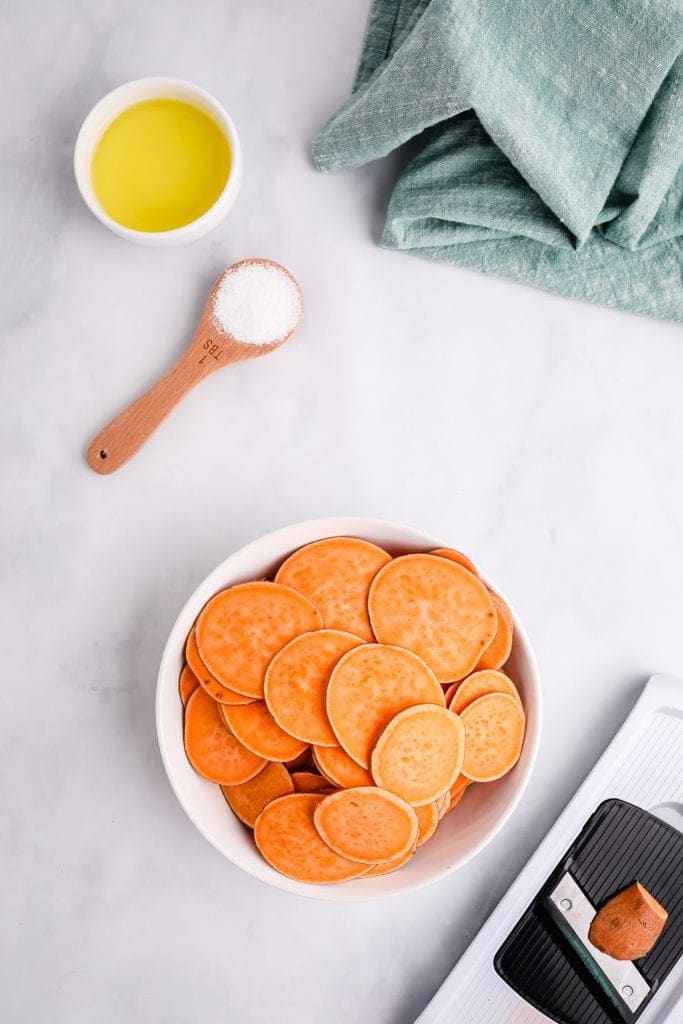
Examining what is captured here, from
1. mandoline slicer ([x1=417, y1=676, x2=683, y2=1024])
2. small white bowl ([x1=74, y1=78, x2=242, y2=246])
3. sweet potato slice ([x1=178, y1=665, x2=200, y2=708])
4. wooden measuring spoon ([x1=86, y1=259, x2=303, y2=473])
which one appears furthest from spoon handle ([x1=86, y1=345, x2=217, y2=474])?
mandoline slicer ([x1=417, y1=676, x2=683, y2=1024])

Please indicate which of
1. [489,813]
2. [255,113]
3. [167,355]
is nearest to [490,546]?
[489,813]

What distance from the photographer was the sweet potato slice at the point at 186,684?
2.34 ft

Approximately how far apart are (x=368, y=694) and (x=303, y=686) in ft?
0.16

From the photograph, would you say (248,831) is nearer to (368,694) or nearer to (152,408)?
(368,694)

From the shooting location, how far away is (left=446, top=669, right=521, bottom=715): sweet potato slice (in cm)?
67

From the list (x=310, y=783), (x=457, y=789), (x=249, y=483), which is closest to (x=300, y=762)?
(x=310, y=783)

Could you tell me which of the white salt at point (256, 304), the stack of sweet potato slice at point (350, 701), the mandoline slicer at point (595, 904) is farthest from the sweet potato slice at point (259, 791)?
the white salt at point (256, 304)

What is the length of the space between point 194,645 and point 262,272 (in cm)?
34

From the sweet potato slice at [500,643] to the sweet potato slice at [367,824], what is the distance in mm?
129

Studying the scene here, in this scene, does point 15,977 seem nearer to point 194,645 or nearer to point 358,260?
point 194,645

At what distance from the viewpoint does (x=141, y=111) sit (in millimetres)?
788

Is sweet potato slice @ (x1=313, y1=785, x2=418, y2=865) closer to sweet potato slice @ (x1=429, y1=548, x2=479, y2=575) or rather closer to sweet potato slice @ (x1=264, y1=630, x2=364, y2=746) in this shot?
sweet potato slice @ (x1=264, y1=630, x2=364, y2=746)

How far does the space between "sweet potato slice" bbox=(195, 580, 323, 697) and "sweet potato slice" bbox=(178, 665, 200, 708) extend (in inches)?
1.6

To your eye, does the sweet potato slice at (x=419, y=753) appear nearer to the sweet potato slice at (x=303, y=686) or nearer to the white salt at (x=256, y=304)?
the sweet potato slice at (x=303, y=686)
